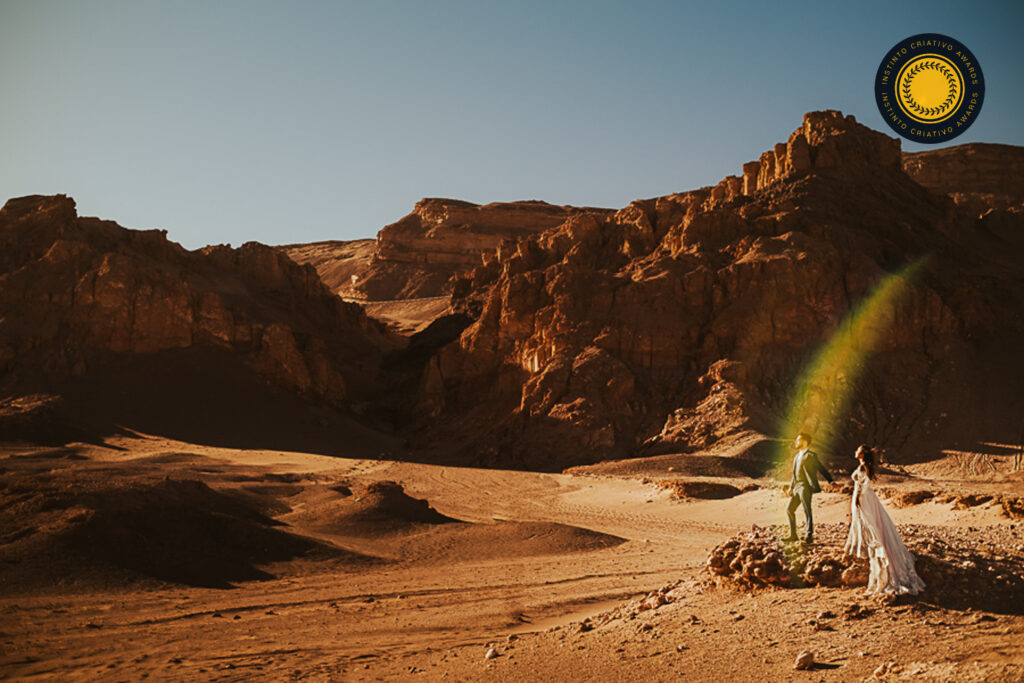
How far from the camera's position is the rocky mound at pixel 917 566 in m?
8.49

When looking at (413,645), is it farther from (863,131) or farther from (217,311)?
(863,131)

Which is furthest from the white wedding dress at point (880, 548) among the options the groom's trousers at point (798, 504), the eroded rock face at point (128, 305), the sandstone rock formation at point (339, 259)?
the sandstone rock formation at point (339, 259)

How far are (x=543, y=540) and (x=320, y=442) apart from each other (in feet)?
87.8

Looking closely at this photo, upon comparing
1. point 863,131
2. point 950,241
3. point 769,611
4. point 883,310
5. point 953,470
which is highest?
point 863,131

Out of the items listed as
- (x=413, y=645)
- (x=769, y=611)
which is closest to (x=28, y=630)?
(x=413, y=645)

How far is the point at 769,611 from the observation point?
897 centimetres

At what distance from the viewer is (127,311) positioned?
46625 mm

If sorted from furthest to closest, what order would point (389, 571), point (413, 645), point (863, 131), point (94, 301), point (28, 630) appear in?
point (863, 131) → point (94, 301) → point (389, 571) → point (28, 630) → point (413, 645)

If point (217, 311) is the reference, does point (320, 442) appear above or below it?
below

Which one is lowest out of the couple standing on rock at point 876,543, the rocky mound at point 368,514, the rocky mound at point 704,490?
the rocky mound at point 704,490

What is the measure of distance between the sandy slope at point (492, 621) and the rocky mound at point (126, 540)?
15.2 inches

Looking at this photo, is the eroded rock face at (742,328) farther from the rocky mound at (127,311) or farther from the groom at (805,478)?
the groom at (805,478)

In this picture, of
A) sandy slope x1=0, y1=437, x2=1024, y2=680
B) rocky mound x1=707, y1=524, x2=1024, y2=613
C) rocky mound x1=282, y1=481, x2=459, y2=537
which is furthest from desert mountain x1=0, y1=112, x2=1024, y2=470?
rocky mound x1=707, y1=524, x2=1024, y2=613

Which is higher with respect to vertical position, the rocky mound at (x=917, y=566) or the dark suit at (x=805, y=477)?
the dark suit at (x=805, y=477)
